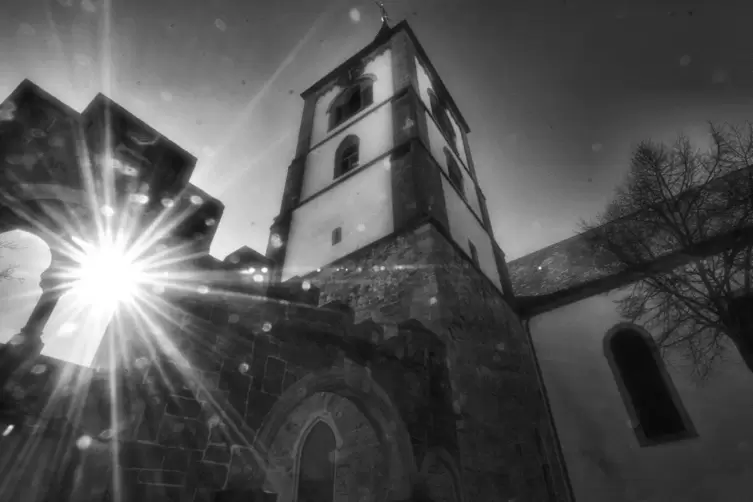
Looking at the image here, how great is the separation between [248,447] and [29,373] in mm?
2947

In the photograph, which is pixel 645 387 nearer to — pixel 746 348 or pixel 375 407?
pixel 746 348

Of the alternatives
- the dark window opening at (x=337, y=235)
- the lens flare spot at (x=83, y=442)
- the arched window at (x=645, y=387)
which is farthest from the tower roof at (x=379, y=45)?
the lens flare spot at (x=83, y=442)

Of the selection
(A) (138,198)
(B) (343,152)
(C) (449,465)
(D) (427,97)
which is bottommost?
(C) (449,465)

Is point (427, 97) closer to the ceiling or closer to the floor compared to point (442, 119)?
closer to the ceiling

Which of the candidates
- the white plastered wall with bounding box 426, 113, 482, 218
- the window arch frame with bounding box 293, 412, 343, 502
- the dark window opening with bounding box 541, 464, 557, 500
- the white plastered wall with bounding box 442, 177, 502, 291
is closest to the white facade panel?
the white plastered wall with bounding box 442, 177, 502, 291

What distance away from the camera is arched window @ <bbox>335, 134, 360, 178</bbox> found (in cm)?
1388

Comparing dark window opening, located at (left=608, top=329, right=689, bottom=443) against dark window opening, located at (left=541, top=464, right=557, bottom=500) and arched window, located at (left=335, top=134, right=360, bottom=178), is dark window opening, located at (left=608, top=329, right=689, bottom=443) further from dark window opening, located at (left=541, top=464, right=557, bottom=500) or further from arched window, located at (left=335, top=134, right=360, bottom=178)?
arched window, located at (left=335, top=134, right=360, bottom=178)

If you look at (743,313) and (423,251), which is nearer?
(743,313)

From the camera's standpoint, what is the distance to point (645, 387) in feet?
30.5

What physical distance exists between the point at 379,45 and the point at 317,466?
17.8 meters

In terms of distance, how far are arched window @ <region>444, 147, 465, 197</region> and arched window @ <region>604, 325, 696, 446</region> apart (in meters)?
6.38

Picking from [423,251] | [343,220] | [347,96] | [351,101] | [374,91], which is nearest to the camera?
[423,251]

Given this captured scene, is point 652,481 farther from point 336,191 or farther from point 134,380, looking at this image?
point 336,191

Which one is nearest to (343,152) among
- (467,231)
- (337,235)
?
(337,235)
